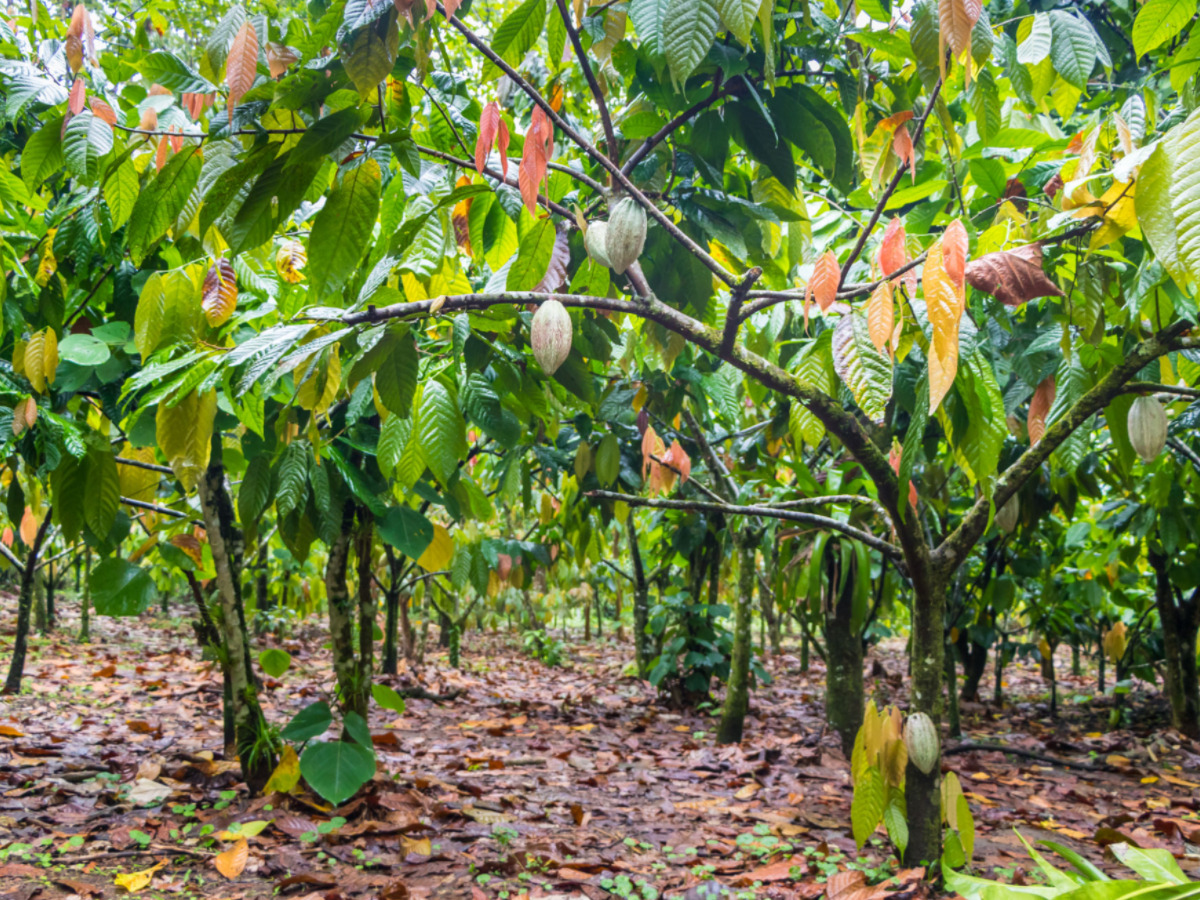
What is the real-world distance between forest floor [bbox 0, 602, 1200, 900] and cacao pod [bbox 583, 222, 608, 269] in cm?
79

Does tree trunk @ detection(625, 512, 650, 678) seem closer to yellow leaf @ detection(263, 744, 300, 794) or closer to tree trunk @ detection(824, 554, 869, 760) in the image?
tree trunk @ detection(824, 554, 869, 760)

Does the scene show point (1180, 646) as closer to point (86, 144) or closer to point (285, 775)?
point (285, 775)

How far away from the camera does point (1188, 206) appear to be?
42 centimetres

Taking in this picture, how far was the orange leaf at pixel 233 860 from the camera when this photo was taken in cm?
153

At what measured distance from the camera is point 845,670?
8.63ft

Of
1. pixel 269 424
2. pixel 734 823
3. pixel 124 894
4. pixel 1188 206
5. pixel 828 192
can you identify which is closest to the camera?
pixel 1188 206

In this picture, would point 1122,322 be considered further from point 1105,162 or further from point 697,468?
point 697,468

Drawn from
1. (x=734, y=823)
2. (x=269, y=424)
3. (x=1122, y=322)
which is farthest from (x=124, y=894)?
(x=1122, y=322)

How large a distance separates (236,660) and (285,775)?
0.32 meters

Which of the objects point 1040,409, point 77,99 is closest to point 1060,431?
point 1040,409

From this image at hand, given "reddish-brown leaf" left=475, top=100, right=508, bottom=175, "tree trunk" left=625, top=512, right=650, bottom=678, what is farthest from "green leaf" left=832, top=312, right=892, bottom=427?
"tree trunk" left=625, top=512, right=650, bottom=678

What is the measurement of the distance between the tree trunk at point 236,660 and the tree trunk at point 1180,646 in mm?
3333

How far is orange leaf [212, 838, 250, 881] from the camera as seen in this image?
5.02 ft

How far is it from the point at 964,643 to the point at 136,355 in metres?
3.67
